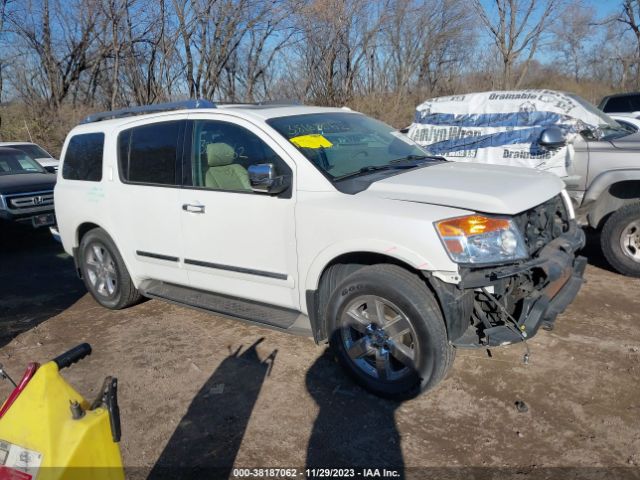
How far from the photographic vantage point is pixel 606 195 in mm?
5562

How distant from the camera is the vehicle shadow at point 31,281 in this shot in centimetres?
531

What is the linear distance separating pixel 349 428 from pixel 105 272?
3158 mm

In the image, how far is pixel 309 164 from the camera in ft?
11.9

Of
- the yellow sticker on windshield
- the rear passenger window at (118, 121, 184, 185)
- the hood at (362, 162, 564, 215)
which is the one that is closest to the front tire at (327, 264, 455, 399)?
the hood at (362, 162, 564, 215)

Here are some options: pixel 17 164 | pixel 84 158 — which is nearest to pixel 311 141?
pixel 84 158

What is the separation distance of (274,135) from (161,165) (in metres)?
1.21

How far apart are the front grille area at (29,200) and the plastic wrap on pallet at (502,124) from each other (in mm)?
5873

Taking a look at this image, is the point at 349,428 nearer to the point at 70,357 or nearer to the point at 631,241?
the point at 70,357

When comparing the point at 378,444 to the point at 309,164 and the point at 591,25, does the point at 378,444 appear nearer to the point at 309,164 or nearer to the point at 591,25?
the point at 309,164

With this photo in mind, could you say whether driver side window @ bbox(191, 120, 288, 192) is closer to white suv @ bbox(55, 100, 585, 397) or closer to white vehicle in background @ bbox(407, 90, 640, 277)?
white suv @ bbox(55, 100, 585, 397)

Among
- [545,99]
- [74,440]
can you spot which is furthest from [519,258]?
[545,99]

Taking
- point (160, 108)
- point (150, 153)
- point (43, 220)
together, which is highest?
point (160, 108)

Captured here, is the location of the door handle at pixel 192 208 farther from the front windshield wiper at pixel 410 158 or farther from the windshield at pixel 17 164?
the windshield at pixel 17 164

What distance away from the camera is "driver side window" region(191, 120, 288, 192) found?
395 cm
